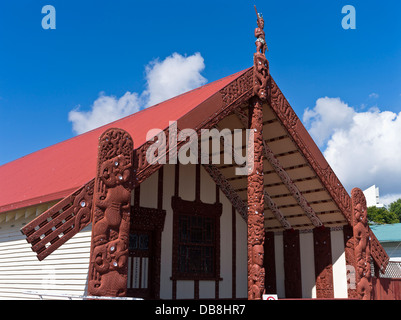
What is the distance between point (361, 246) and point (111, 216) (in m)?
7.21

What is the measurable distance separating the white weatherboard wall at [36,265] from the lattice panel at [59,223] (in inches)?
48.5

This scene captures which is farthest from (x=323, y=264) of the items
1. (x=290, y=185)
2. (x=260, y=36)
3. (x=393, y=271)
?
(x=260, y=36)

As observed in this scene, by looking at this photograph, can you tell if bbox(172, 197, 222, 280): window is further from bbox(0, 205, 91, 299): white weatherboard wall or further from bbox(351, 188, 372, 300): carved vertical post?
bbox(351, 188, 372, 300): carved vertical post

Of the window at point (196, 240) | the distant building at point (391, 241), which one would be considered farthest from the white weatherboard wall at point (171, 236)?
the distant building at point (391, 241)

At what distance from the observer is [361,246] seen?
12.1 meters

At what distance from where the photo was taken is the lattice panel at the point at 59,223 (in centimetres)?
727

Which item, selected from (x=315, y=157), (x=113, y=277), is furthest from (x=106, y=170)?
(x=315, y=157)

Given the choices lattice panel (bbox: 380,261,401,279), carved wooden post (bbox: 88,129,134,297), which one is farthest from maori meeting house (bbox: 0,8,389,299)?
lattice panel (bbox: 380,261,401,279)

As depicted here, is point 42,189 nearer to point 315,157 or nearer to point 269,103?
point 269,103

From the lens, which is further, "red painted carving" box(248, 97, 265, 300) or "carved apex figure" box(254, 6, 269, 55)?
"carved apex figure" box(254, 6, 269, 55)

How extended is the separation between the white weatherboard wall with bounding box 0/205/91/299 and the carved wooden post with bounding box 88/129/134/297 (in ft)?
3.96

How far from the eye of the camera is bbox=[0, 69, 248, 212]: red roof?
965cm

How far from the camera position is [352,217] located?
12398 millimetres

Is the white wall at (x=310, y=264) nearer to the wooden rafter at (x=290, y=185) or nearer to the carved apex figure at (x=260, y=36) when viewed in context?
the wooden rafter at (x=290, y=185)
